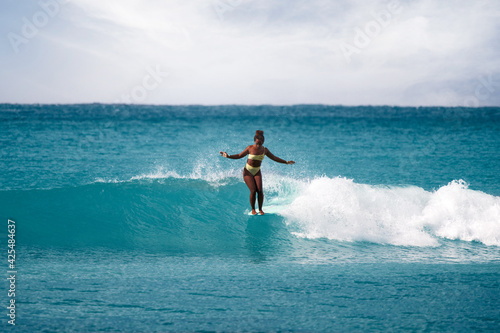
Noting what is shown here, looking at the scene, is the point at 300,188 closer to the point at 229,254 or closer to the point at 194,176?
the point at 194,176

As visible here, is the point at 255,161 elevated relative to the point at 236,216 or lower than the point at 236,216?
elevated

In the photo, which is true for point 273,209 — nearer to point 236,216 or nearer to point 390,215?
point 236,216

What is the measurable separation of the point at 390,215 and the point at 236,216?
3.34 m

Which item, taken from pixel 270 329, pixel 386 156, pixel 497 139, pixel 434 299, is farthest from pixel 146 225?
pixel 497 139

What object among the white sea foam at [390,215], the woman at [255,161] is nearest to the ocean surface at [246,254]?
the white sea foam at [390,215]

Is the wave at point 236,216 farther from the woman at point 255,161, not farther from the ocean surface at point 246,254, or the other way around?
the woman at point 255,161

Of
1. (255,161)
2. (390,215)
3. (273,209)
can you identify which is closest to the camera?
(255,161)

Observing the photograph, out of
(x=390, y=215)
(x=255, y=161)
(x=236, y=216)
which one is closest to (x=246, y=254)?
(x=255, y=161)

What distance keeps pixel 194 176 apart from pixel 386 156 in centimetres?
1190

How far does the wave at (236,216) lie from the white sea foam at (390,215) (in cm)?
2

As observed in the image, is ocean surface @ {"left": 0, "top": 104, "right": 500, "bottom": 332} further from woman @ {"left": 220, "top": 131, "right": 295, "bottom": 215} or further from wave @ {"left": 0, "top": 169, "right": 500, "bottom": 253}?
woman @ {"left": 220, "top": 131, "right": 295, "bottom": 215}

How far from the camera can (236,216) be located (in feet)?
33.0

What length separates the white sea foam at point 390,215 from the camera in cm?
871

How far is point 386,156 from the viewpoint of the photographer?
21531 millimetres
